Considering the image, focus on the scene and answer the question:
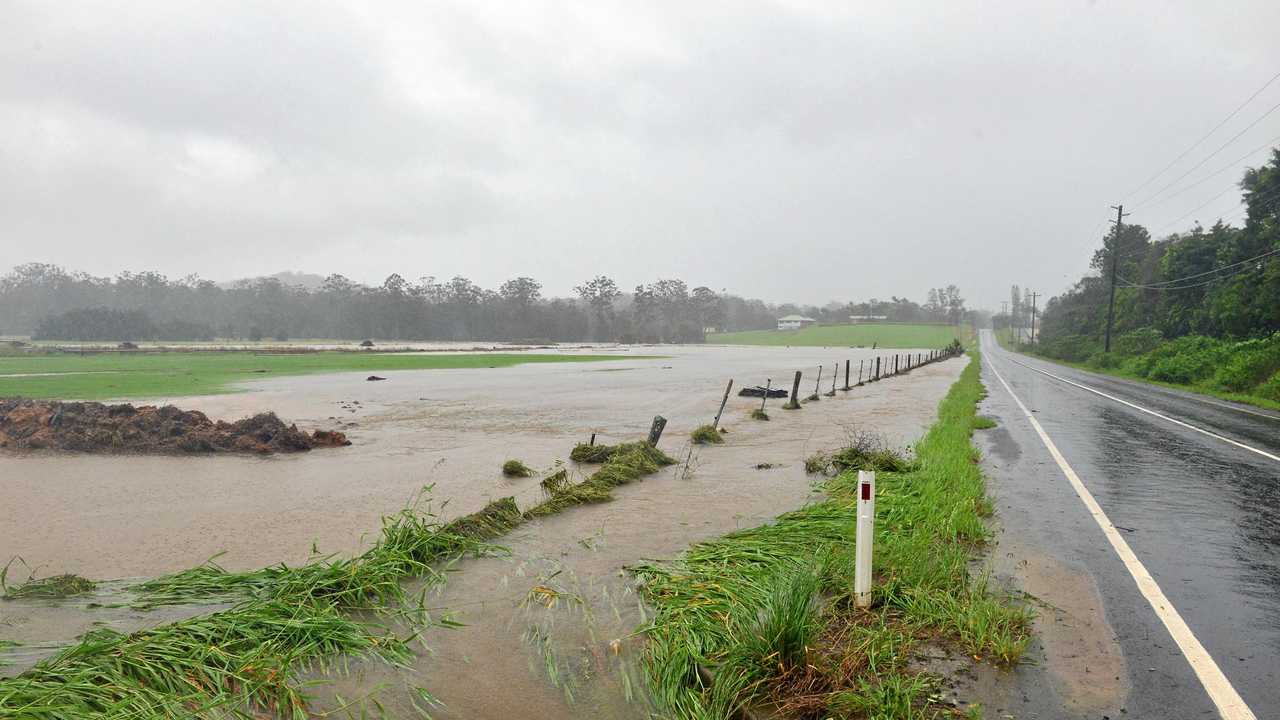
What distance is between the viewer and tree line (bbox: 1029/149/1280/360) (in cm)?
3412

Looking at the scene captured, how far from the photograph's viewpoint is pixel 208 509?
9492mm

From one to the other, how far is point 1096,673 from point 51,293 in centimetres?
18768

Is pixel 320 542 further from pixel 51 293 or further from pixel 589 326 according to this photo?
pixel 51 293

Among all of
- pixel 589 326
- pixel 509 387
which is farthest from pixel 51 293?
pixel 509 387

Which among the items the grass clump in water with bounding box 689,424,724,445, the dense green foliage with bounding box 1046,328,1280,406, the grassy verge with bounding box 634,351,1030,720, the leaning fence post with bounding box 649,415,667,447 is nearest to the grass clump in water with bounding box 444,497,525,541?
the grassy verge with bounding box 634,351,1030,720

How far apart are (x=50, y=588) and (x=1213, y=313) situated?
162ft

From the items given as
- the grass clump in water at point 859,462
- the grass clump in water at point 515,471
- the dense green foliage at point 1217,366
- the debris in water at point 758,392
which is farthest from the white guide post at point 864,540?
the dense green foliage at point 1217,366

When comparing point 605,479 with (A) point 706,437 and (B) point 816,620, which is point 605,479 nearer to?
(A) point 706,437

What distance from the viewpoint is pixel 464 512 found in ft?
29.8

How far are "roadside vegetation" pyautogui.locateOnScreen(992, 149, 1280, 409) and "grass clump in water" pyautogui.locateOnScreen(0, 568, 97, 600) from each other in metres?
26.7

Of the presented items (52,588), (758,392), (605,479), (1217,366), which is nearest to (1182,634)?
(605,479)

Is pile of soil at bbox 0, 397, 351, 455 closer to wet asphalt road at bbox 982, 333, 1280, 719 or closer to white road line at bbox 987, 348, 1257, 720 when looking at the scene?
wet asphalt road at bbox 982, 333, 1280, 719

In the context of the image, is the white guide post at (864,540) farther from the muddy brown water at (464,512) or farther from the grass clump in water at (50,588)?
the grass clump in water at (50,588)

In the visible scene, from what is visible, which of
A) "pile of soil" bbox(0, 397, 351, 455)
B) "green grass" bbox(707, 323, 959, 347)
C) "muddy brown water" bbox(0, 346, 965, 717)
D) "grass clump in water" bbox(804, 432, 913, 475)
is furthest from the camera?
"green grass" bbox(707, 323, 959, 347)
